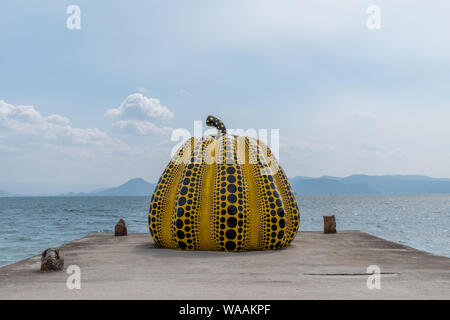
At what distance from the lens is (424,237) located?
32.9 metres

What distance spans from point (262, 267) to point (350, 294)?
211cm

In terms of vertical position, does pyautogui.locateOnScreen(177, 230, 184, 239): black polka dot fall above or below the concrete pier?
above

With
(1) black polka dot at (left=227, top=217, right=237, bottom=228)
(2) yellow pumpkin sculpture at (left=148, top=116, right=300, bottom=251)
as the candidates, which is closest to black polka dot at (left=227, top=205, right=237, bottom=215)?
(2) yellow pumpkin sculpture at (left=148, top=116, right=300, bottom=251)

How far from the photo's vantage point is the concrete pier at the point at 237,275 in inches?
207

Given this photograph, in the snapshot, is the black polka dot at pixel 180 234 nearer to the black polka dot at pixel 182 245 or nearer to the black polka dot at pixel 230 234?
the black polka dot at pixel 182 245

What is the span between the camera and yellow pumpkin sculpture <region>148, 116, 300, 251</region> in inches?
337

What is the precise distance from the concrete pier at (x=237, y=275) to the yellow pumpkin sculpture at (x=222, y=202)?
35cm

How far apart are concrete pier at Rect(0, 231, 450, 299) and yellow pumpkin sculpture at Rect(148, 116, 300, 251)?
0.35m

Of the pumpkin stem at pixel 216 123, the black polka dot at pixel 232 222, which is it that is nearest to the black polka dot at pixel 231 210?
the black polka dot at pixel 232 222

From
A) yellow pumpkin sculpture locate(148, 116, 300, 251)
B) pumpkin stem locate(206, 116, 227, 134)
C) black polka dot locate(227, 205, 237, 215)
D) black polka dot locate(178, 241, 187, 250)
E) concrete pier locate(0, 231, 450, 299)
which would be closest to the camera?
concrete pier locate(0, 231, 450, 299)

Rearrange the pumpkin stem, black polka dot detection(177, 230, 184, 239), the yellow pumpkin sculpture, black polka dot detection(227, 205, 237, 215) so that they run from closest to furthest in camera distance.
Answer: black polka dot detection(227, 205, 237, 215), the yellow pumpkin sculpture, black polka dot detection(177, 230, 184, 239), the pumpkin stem

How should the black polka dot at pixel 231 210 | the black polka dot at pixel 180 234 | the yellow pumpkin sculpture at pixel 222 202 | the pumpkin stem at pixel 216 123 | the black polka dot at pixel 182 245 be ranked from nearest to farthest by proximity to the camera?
the black polka dot at pixel 231 210 → the yellow pumpkin sculpture at pixel 222 202 → the black polka dot at pixel 180 234 → the black polka dot at pixel 182 245 → the pumpkin stem at pixel 216 123

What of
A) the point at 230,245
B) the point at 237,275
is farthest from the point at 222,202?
the point at 237,275

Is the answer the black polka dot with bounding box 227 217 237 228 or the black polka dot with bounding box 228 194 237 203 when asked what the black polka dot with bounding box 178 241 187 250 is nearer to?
the black polka dot with bounding box 227 217 237 228
